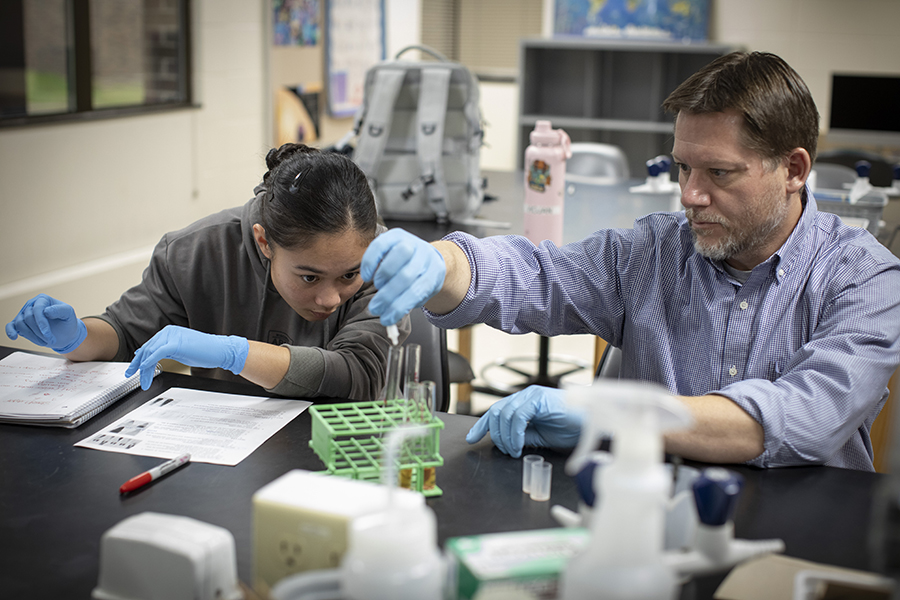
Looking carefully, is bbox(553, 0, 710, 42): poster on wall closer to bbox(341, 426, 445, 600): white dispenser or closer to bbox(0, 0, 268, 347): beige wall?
bbox(0, 0, 268, 347): beige wall

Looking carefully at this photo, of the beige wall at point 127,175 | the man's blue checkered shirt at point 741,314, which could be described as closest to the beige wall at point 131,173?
the beige wall at point 127,175

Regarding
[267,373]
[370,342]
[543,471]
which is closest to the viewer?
[543,471]

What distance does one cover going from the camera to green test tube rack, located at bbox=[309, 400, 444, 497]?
996mm

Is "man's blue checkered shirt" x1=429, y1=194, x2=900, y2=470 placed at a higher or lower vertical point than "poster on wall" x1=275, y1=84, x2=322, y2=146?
lower

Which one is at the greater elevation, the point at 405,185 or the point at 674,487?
the point at 405,185

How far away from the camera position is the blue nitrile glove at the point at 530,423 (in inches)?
44.8

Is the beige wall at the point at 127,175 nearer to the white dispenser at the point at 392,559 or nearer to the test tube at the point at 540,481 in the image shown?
the test tube at the point at 540,481

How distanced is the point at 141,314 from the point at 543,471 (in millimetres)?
954

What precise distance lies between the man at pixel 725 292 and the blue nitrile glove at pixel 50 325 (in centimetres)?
61

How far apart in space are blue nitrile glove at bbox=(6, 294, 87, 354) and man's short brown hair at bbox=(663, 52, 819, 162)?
1.09 m

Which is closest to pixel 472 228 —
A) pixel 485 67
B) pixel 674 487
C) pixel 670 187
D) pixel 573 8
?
pixel 670 187

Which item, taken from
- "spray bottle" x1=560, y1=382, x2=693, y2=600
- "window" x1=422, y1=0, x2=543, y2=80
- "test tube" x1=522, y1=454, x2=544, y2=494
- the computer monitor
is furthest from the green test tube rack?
"window" x1=422, y1=0, x2=543, y2=80

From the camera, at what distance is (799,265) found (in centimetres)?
135

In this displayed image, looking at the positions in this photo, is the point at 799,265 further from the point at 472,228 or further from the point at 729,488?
the point at 472,228
